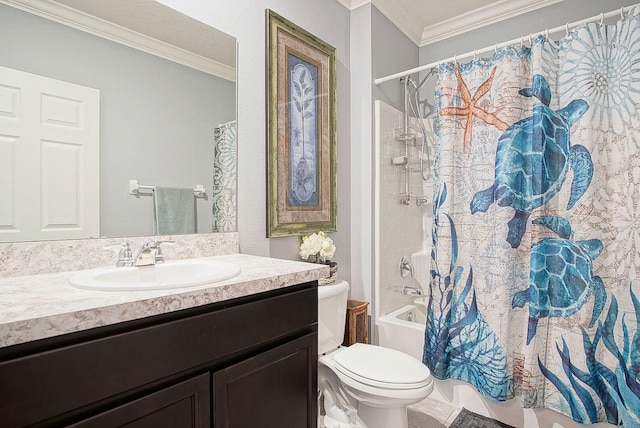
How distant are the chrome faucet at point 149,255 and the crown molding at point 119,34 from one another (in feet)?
2.45

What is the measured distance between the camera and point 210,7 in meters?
1.47

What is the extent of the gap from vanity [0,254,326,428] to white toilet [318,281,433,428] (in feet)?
1.25

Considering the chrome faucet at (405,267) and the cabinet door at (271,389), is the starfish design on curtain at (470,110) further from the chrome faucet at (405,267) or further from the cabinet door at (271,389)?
the cabinet door at (271,389)

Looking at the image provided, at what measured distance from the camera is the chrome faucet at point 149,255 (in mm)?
1155

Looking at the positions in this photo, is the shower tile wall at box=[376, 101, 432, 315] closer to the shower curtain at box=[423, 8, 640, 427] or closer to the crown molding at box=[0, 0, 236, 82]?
the shower curtain at box=[423, 8, 640, 427]

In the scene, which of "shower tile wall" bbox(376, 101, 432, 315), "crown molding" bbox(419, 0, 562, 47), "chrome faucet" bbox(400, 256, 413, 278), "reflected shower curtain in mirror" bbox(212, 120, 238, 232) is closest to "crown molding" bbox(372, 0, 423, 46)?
"crown molding" bbox(419, 0, 562, 47)

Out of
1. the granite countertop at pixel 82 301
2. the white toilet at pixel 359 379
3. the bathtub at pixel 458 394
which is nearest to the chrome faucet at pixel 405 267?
the bathtub at pixel 458 394

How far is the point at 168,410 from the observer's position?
31.7 inches

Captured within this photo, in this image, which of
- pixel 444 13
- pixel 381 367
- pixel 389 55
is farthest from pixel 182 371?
pixel 444 13

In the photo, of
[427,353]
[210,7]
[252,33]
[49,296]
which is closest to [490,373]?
[427,353]

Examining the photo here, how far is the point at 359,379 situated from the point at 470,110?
1613 millimetres

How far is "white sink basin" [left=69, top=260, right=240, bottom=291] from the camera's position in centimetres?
85

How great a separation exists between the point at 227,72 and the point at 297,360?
126cm

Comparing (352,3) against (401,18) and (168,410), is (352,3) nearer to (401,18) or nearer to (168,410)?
(401,18)
